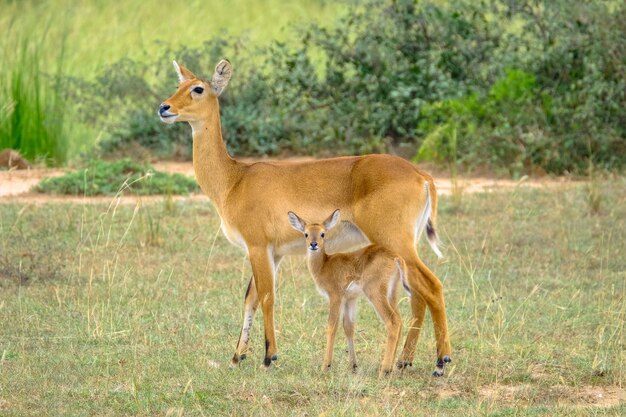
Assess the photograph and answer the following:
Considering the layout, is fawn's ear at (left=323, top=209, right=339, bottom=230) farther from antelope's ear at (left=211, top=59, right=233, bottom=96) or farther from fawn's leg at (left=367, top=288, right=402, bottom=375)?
antelope's ear at (left=211, top=59, right=233, bottom=96)

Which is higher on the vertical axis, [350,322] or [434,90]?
[434,90]

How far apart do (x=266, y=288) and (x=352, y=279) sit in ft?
1.64

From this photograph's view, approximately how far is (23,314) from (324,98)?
283 inches

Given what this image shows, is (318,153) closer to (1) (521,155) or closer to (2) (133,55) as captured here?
(1) (521,155)

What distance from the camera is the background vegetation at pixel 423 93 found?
12.6 m

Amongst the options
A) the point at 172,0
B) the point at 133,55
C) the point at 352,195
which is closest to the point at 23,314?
the point at 352,195

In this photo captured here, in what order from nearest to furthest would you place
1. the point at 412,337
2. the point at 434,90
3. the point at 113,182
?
the point at 412,337 → the point at 113,182 → the point at 434,90

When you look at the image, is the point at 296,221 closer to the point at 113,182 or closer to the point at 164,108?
the point at 164,108

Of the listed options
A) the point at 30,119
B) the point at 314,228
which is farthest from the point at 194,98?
the point at 30,119

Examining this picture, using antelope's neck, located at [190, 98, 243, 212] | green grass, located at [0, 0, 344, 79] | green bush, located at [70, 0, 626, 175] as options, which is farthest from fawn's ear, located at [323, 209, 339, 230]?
green grass, located at [0, 0, 344, 79]

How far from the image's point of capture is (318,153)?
13.6 m

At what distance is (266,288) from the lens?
21.1ft

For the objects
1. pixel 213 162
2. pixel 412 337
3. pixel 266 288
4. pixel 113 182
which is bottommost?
pixel 113 182

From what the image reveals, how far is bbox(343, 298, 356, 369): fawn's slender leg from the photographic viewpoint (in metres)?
6.26
